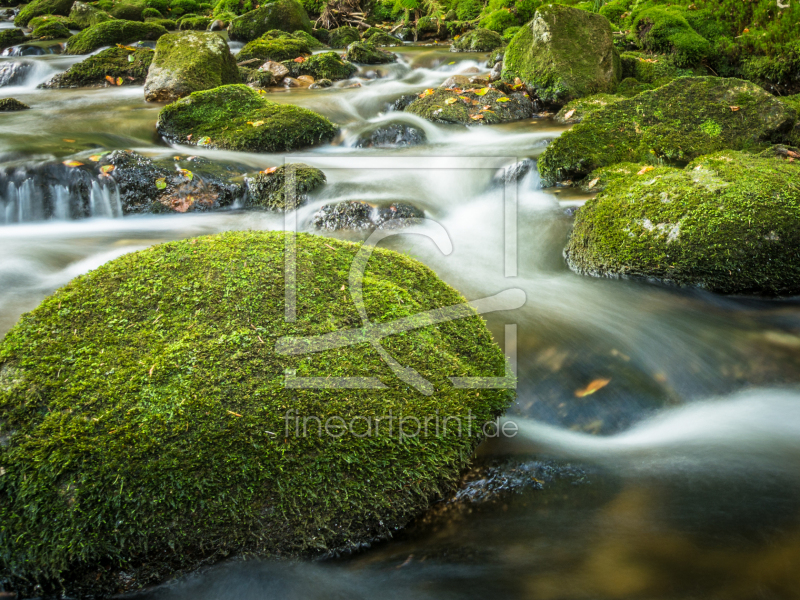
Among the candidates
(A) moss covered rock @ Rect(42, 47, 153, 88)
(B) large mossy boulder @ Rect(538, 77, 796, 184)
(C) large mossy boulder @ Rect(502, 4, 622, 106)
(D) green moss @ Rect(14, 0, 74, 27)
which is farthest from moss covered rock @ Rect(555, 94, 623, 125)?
(D) green moss @ Rect(14, 0, 74, 27)

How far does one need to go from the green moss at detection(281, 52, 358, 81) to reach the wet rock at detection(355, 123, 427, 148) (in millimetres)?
4560

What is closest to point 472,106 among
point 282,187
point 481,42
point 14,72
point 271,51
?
point 282,187

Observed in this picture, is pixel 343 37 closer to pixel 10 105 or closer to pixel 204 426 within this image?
pixel 10 105

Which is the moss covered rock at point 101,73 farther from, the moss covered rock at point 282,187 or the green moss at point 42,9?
the green moss at point 42,9

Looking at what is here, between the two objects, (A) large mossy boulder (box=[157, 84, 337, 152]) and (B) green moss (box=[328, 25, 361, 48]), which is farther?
(B) green moss (box=[328, 25, 361, 48])

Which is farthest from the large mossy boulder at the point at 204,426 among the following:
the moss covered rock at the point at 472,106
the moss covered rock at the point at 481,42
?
the moss covered rock at the point at 481,42

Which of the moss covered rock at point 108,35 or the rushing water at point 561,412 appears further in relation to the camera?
the moss covered rock at point 108,35

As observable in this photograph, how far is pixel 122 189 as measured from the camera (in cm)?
627

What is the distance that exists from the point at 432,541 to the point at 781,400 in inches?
99.4

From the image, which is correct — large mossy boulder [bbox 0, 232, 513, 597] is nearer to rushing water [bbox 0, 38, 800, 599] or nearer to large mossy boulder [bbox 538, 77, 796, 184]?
rushing water [bbox 0, 38, 800, 599]

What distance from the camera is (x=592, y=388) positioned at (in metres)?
3.50

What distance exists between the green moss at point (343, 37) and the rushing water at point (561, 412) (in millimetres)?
10677

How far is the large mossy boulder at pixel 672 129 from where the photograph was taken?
20.4ft

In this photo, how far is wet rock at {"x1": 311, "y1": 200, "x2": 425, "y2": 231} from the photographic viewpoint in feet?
18.9
